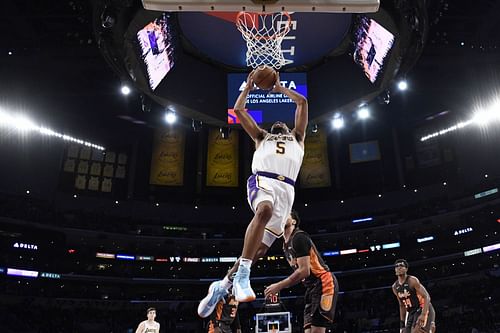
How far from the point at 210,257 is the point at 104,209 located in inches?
289

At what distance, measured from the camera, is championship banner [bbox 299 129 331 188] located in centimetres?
2817

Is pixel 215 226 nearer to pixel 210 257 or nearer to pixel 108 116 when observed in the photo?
pixel 210 257

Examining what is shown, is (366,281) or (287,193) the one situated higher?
(366,281)

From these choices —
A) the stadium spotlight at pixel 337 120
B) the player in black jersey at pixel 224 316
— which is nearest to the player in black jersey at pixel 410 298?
the player in black jersey at pixel 224 316

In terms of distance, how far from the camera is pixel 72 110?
2438 cm

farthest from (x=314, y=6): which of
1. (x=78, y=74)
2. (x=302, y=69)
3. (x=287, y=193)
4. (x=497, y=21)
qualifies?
(x=78, y=74)

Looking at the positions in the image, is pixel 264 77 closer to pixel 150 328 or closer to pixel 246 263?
pixel 246 263

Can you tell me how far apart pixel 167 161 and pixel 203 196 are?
3.60 m

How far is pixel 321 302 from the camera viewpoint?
205 inches

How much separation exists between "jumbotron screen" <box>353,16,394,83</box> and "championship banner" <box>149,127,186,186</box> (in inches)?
678

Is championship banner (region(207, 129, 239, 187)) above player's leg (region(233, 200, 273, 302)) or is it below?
above

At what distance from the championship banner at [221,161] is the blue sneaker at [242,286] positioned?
23.4m

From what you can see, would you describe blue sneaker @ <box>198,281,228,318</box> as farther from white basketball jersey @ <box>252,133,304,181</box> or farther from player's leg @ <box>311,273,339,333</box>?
player's leg @ <box>311,273,339,333</box>

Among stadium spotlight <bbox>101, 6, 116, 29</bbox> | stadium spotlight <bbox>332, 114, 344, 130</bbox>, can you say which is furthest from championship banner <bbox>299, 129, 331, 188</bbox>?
stadium spotlight <bbox>101, 6, 116, 29</bbox>
